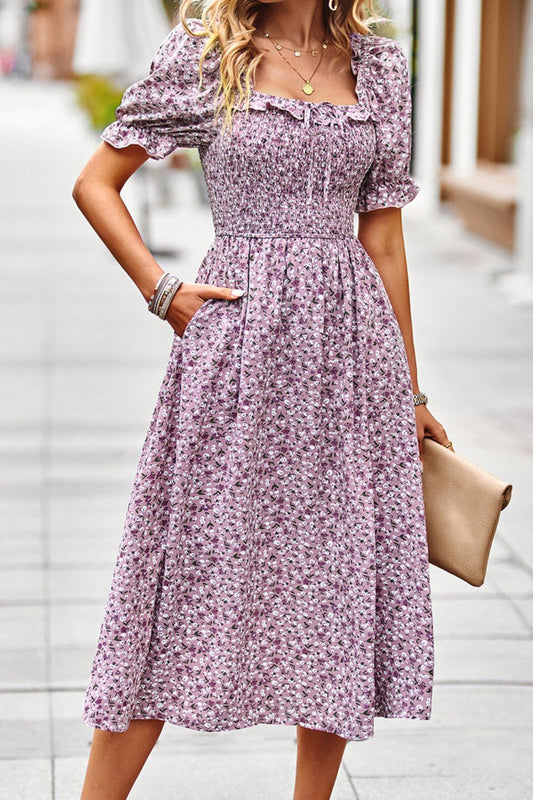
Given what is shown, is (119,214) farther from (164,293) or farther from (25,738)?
(25,738)

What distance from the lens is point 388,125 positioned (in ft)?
8.66

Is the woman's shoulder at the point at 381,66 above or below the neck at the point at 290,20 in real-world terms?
below

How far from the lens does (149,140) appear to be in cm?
259

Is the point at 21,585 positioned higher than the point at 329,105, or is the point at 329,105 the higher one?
the point at 329,105

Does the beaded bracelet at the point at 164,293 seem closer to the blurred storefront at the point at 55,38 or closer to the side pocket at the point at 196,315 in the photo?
the side pocket at the point at 196,315

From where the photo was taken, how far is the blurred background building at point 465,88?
1271 cm

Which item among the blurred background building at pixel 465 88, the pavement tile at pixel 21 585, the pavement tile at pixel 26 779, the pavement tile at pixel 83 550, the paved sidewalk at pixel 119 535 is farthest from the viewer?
the blurred background building at pixel 465 88

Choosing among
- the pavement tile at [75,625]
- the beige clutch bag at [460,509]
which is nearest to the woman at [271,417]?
the beige clutch bag at [460,509]

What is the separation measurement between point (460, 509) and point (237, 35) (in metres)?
1.05

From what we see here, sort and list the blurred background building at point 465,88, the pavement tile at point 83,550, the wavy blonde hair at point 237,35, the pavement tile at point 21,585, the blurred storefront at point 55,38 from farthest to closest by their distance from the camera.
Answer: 1. the blurred storefront at point 55,38
2. the blurred background building at point 465,88
3. the pavement tile at point 83,550
4. the pavement tile at point 21,585
5. the wavy blonde hair at point 237,35

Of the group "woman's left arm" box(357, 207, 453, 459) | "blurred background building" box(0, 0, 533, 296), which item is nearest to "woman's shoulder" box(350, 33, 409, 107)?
"woman's left arm" box(357, 207, 453, 459)

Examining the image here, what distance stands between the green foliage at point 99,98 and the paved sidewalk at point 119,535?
4950mm

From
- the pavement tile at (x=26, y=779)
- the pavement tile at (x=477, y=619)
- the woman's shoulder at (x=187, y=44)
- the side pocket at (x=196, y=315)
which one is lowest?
the pavement tile at (x=477, y=619)

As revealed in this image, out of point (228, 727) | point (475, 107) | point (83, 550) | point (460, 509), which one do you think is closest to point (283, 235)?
point (460, 509)
